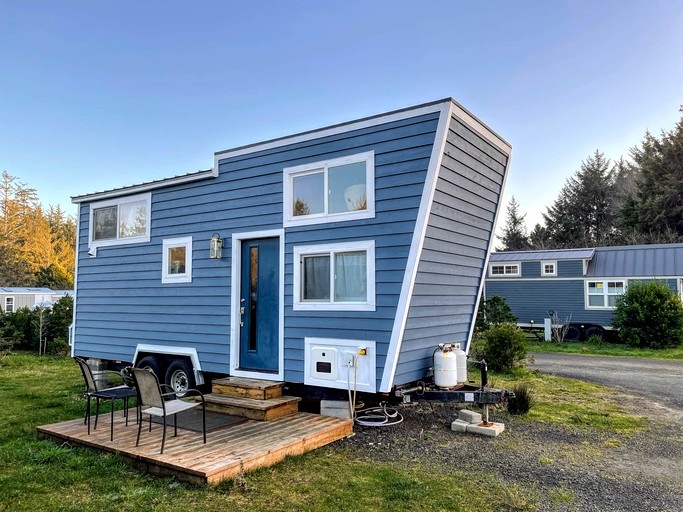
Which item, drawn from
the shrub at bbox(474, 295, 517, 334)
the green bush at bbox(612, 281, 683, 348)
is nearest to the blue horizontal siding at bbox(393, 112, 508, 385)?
the shrub at bbox(474, 295, 517, 334)

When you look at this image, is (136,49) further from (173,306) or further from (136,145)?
(173,306)

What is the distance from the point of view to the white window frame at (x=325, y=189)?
5.30 metres

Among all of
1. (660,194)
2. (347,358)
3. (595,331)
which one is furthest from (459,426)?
(660,194)

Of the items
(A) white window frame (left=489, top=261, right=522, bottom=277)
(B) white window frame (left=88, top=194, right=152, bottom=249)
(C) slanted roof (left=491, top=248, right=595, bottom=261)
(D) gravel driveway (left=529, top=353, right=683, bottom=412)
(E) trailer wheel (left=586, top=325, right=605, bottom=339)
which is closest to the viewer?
(B) white window frame (left=88, top=194, right=152, bottom=249)

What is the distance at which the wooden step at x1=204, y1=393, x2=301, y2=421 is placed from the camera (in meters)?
5.31

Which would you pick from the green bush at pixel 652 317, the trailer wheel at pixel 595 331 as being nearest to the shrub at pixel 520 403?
the green bush at pixel 652 317

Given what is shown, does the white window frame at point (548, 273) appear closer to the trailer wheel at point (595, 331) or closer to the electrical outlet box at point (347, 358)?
the trailer wheel at point (595, 331)

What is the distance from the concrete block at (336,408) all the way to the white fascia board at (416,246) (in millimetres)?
641

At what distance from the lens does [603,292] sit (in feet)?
59.4

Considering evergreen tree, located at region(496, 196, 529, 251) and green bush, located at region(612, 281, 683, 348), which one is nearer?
green bush, located at region(612, 281, 683, 348)

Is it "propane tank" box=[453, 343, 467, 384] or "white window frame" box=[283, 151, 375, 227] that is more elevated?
"white window frame" box=[283, 151, 375, 227]

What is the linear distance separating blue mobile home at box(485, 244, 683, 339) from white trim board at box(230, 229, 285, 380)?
16093mm

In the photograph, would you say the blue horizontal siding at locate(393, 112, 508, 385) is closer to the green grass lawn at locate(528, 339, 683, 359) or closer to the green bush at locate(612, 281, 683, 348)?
the green grass lawn at locate(528, 339, 683, 359)

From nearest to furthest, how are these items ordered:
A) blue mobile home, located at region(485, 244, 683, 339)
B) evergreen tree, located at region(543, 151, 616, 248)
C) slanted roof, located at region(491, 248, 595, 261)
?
blue mobile home, located at region(485, 244, 683, 339)
slanted roof, located at region(491, 248, 595, 261)
evergreen tree, located at region(543, 151, 616, 248)
